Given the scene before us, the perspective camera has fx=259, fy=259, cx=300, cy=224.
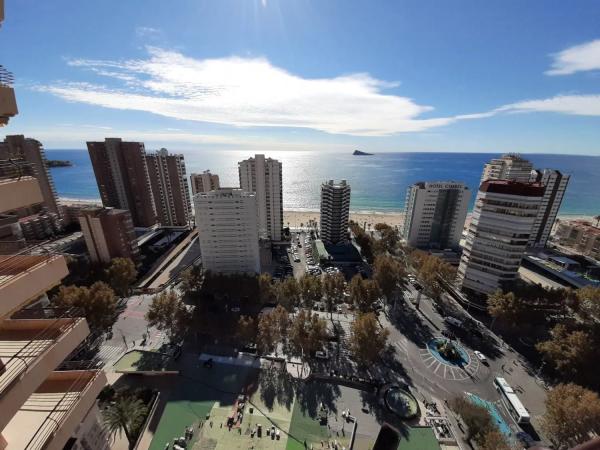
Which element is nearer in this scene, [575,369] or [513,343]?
[575,369]

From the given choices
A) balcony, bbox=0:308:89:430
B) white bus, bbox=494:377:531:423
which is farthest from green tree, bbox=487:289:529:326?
balcony, bbox=0:308:89:430

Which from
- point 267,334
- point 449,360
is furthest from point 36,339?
point 449,360

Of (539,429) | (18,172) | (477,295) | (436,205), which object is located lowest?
(539,429)

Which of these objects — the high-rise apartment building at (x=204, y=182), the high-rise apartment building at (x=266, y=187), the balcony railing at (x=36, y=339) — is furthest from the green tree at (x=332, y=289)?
the high-rise apartment building at (x=204, y=182)

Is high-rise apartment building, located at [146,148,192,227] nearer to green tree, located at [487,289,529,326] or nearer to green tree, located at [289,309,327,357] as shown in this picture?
green tree, located at [289,309,327,357]

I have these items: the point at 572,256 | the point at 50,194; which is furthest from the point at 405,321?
the point at 50,194

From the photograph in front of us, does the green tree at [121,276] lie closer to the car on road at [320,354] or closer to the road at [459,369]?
the car on road at [320,354]

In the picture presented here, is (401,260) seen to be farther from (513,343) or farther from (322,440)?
(322,440)
